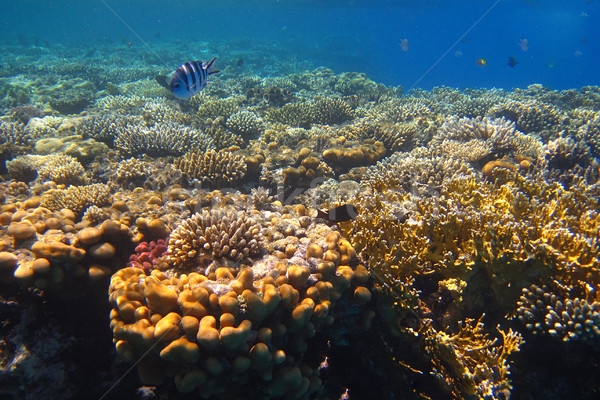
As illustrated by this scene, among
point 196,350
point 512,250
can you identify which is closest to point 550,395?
point 512,250

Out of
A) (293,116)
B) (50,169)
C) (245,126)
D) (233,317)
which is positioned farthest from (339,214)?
(293,116)

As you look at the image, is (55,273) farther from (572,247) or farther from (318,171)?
(572,247)

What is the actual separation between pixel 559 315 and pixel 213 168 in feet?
17.0

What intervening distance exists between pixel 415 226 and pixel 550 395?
2.06 m

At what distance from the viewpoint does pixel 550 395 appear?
269 cm

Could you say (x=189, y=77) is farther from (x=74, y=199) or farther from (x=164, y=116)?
(x=164, y=116)

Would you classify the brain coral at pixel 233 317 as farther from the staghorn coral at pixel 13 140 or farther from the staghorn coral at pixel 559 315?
the staghorn coral at pixel 13 140

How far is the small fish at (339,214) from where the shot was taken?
10.9 ft

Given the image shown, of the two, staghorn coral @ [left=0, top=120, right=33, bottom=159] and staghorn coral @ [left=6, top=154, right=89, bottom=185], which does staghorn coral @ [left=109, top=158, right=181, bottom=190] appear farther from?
staghorn coral @ [left=0, top=120, right=33, bottom=159]

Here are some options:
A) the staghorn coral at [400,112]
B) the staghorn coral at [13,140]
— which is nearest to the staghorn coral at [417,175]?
the staghorn coral at [400,112]

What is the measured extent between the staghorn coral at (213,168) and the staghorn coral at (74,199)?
4.76ft

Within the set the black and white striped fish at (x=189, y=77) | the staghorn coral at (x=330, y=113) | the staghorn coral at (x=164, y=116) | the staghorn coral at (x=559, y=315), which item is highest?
the staghorn coral at (x=330, y=113)

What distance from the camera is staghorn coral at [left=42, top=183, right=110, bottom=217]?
3979 millimetres

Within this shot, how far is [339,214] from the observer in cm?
332
